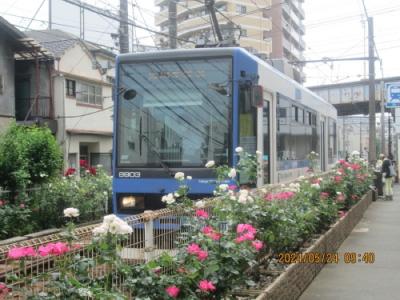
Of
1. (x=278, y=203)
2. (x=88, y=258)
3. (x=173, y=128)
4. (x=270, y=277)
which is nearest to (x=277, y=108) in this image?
(x=173, y=128)

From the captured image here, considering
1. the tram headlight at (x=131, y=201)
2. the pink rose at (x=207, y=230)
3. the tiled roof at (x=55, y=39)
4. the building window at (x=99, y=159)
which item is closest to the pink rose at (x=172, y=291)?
the pink rose at (x=207, y=230)

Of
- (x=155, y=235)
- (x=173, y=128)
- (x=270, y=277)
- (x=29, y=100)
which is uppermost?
(x=29, y=100)

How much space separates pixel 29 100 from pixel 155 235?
24.6 meters

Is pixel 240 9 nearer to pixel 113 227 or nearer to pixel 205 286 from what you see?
pixel 205 286

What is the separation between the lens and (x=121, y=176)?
30.4 ft

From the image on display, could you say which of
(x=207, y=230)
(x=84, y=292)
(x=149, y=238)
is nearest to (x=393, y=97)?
(x=207, y=230)

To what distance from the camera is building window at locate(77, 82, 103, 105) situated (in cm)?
2984

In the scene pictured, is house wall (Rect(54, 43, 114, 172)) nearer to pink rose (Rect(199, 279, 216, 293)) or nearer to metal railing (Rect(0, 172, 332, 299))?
metal railing (Rect(0, 172, 332, 299))

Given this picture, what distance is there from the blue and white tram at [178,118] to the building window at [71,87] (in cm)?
1983

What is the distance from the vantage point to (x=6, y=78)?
2469cm

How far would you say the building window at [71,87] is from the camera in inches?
1133

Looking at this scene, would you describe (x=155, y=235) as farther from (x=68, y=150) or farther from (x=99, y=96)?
(x=99, y=96)
